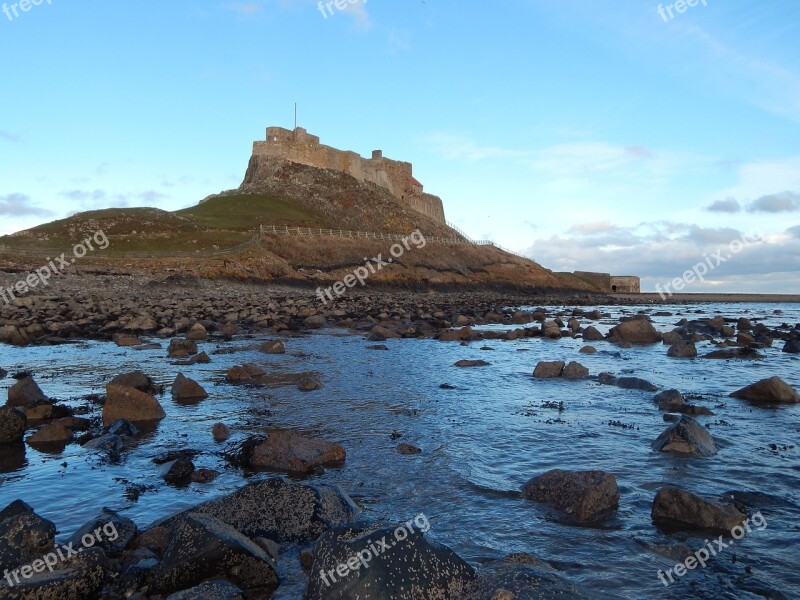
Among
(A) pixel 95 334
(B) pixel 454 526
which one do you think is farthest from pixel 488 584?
(A) pixel 95 334

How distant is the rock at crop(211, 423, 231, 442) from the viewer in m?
11.0

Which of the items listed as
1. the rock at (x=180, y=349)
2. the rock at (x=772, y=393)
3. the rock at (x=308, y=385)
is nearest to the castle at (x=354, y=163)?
the rock at (x=180, y=349)

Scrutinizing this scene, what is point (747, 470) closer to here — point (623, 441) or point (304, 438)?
point (623, 441)

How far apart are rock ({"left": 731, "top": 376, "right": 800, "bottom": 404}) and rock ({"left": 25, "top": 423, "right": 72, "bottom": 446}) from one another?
15550mm

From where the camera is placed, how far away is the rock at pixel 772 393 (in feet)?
48.7

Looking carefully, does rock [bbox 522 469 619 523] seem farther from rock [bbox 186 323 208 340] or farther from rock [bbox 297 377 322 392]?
rock [bbox 186 323 208 340]

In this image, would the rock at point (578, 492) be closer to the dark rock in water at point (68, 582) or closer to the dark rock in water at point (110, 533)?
the dark rock in water at point (110, 533)

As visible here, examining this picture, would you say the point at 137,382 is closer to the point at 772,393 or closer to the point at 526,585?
the point at 526,585

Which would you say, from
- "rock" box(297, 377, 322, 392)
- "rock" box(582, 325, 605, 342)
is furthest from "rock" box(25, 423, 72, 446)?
"rock" box(582, 325, 605, 342)

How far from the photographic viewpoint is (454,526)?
24.5ft

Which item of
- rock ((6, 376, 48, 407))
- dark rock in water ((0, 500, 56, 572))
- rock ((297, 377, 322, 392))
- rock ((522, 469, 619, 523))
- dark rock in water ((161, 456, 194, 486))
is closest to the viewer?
dark rock in water ((0, 500, 56, 572))

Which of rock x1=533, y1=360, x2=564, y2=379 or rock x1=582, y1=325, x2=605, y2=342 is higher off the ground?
rock x1=582, y1=325, x2=605, y2=342

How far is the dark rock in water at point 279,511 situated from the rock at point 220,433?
12.1 feet

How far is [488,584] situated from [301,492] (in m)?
2.82
